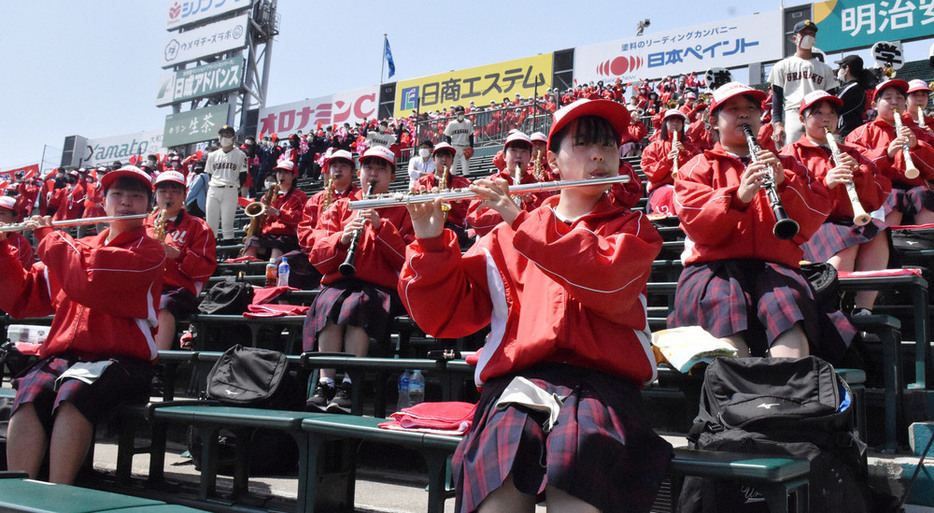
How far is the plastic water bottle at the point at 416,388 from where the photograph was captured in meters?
4.05

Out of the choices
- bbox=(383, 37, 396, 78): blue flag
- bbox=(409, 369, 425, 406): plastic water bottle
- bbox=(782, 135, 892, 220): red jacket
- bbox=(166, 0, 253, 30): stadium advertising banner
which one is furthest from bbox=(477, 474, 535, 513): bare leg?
bbox=(166, 0, 253, 30): stadium advertising banner

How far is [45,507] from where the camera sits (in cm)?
193

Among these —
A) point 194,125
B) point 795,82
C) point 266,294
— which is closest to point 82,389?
point 266,294

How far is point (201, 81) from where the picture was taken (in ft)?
96.7

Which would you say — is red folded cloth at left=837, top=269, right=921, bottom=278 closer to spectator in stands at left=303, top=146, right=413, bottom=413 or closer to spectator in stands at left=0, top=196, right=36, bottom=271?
spectator in stands at left=303, top=146, right=413, bottom=413

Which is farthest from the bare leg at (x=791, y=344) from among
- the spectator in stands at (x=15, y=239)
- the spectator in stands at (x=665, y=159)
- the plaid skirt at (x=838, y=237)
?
the spectator in stands at (x=15, y=239)

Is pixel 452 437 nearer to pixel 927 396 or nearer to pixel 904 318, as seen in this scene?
pixel 927 396

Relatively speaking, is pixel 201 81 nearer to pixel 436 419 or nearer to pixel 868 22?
pixel 868 22

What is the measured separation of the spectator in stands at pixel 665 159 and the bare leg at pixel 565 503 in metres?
5.33

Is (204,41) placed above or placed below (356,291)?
above

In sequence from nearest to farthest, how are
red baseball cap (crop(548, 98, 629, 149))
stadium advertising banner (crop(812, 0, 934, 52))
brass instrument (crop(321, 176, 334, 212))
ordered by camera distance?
red baseball cap (crop(548, 98, 629, 149)) < brass instrument (crop(321, 176, 334, 212)) < stadium advertising banner (crop(812, 0, 934, 52))

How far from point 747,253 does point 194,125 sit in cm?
2872

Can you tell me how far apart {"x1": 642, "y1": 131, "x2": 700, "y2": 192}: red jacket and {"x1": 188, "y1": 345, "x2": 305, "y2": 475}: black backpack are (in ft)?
16.2

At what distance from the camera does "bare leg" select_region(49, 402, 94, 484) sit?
10.6 ft
